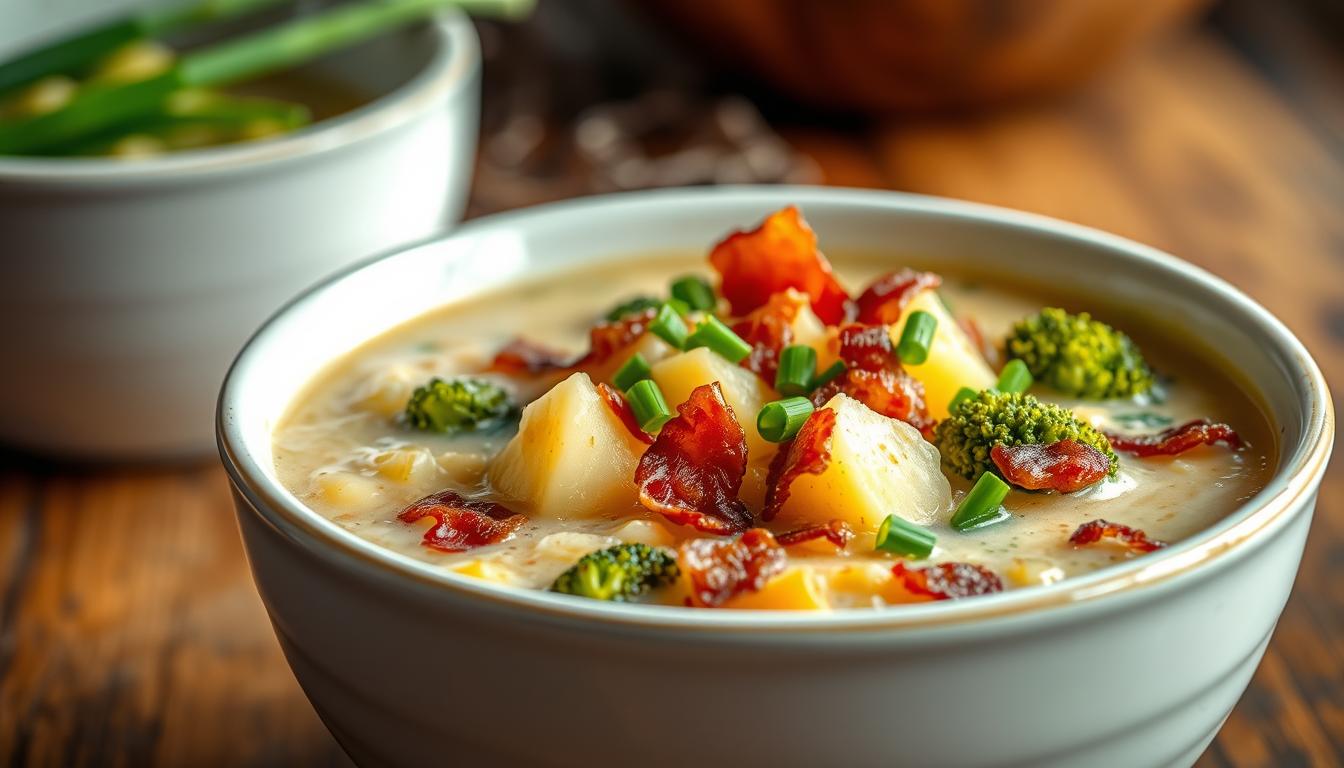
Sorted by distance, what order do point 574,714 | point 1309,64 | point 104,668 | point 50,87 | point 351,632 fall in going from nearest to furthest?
point 574,714, point 351,632, point 104,668, point 50,87, point 1309,64

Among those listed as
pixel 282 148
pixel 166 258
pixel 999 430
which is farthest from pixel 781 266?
pixel 166 258

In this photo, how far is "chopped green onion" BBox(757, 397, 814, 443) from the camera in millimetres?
2111

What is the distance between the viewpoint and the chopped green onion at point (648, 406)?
216 cm

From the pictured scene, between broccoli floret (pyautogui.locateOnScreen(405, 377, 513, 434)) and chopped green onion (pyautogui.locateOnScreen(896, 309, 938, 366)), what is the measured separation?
615mm

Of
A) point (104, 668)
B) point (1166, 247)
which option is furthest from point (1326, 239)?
point (104, 668)

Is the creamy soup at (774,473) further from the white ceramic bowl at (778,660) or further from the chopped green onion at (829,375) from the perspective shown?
the white ceramic bowl at (778,660)

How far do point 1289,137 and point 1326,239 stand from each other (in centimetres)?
80

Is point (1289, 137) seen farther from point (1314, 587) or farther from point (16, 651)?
point (16, 651)

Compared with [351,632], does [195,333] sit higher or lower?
lower

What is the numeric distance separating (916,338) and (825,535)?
46cm

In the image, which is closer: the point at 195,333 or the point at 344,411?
the point at 344,411

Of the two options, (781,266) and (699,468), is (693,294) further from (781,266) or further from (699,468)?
(699,468)

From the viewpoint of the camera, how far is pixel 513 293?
2865 mm

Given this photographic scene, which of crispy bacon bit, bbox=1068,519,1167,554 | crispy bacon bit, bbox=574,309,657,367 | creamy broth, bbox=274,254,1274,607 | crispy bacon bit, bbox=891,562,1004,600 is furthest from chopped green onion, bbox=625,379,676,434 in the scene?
crispy bacon bit, bbox=1068,519,1167,554
